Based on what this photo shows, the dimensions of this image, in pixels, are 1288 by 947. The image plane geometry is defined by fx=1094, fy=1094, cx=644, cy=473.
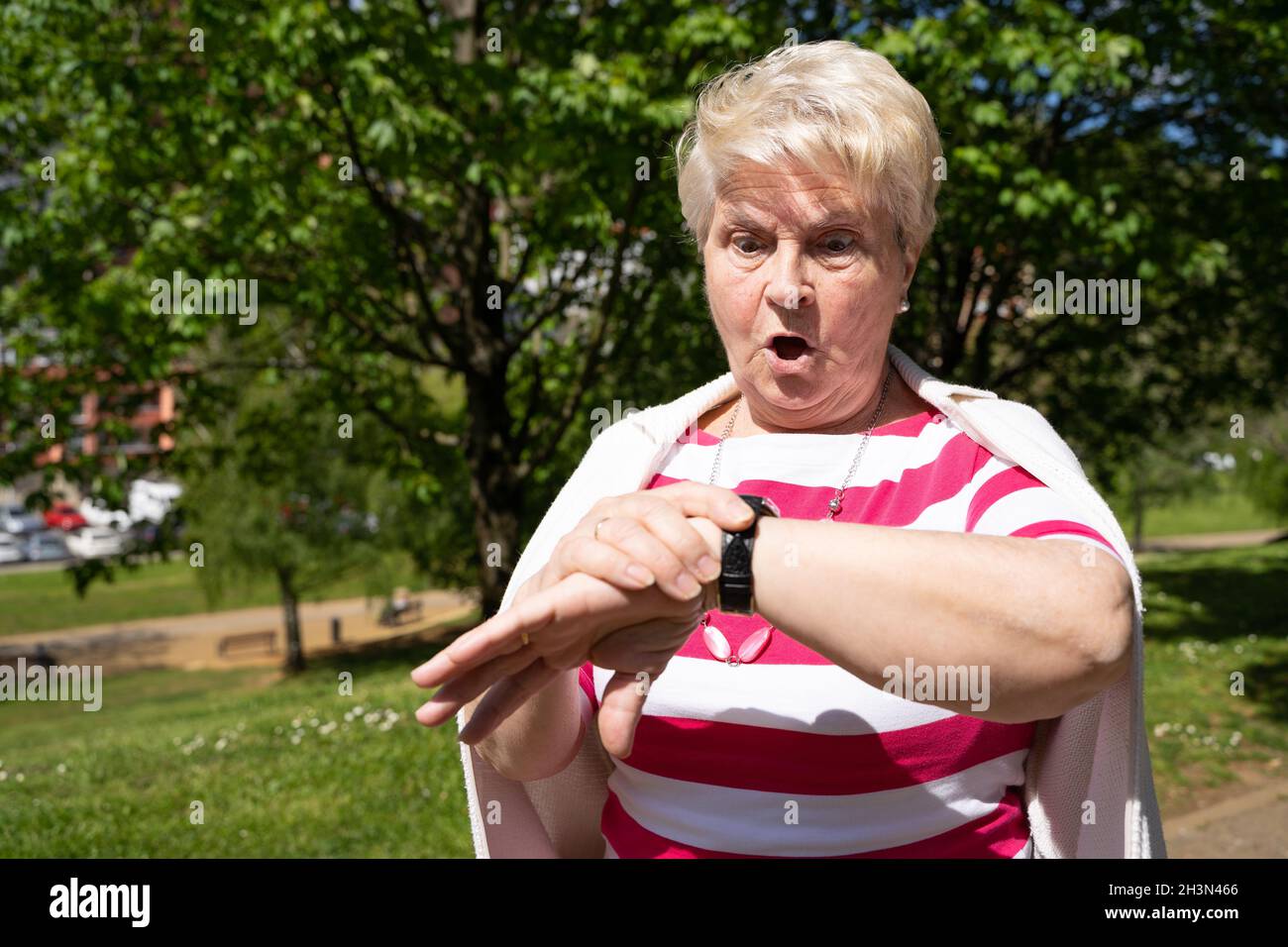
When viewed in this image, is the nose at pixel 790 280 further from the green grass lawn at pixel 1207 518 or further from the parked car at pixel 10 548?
the parked car at pixel 10 548

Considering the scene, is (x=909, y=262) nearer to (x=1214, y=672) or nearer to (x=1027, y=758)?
(x=1027, y=758)

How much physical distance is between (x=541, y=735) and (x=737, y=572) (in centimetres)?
60

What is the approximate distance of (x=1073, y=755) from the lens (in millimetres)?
1639

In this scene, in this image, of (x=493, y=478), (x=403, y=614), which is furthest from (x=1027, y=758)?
(x=403, y=614)

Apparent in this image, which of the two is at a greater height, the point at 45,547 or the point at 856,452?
the point at 856,452

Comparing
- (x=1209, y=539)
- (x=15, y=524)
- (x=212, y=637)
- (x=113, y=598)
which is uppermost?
(x=1209, y=539)

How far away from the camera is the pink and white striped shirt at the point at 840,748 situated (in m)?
1.64

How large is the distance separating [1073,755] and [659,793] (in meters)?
0.64

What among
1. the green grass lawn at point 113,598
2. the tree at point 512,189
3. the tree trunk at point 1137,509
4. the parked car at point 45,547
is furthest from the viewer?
the parked car at point 45,547

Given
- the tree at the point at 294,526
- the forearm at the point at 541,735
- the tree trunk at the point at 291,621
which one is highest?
the forearm at the point at 541,735

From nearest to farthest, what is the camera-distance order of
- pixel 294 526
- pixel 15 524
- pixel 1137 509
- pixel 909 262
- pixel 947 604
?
1. pixel 947 604
2. pixel 909 262
3. pixel 294 526
4. pixel 1137 509
5. pixel 15 524

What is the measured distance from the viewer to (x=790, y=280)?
1744mm

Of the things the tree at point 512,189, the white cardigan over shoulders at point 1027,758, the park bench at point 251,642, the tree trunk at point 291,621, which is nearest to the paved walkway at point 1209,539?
the tree trunk at point 291,621

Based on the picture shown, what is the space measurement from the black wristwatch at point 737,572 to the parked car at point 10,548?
49413 mm
